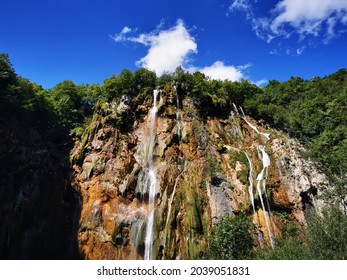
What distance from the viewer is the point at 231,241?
2153cm

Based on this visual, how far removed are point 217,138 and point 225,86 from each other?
1146 cm

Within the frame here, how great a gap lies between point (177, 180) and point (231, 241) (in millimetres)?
7806

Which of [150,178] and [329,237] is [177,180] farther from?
[329,237]

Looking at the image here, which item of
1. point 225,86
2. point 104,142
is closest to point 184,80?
point 225,86

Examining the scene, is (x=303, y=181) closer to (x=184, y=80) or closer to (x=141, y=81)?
(x=184, y=80)

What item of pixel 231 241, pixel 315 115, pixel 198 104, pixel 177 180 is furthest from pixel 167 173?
pixel 315 115

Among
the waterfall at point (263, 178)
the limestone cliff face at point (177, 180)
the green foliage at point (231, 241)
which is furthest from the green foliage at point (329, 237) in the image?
the limestone cliff face at point (177, 180)

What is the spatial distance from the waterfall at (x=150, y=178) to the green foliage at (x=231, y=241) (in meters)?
4.85

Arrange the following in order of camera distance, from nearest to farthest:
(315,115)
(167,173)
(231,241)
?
(231,241) → (167,173) → (315,115)

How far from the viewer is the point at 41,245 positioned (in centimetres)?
2608

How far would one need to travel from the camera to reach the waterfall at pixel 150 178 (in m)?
23.4

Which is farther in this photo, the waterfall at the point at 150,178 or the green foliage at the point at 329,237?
the waterfall at the point at 150,178

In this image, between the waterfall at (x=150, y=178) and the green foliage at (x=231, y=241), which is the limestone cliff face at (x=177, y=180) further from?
the green foliage at (x=231, y=241)

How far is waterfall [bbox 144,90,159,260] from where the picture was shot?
76.6 ft
